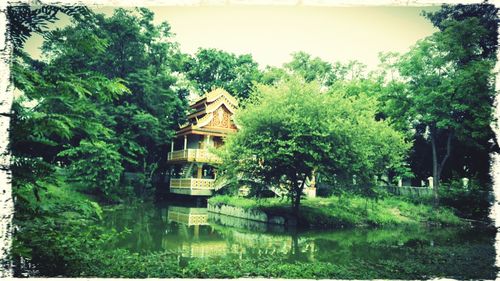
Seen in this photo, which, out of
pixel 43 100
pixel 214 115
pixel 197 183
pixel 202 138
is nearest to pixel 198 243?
pixel 43 100

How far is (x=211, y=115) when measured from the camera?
1046 inches

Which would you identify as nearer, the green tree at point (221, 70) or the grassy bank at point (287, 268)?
the grassy bank at point (287, 268)

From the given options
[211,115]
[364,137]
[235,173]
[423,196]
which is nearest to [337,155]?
[364,137]

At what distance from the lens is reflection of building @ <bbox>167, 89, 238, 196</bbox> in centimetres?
2505

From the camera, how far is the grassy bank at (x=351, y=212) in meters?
16.2

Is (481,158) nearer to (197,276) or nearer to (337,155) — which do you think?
(337,155)

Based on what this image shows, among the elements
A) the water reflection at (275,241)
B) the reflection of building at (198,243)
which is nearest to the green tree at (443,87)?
the water reflection at (275,241)

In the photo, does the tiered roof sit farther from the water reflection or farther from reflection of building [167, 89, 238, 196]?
the water reflection

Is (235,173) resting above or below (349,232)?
above

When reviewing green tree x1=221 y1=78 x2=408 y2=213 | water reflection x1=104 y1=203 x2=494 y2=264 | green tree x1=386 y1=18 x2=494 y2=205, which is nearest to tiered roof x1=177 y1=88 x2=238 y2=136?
green tree x1=221 y1=78 x2=408 y2=213

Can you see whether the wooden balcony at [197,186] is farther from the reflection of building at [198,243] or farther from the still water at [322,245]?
the reflection of building at [198,243]

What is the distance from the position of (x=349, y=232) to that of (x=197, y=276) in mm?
10181

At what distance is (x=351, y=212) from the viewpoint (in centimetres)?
1747

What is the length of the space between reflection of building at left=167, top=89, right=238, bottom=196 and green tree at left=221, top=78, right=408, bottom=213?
9373 millimetres
